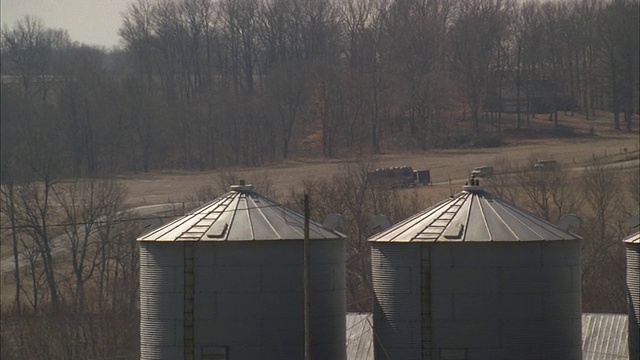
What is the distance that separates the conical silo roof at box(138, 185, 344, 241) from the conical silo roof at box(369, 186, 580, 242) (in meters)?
2.01

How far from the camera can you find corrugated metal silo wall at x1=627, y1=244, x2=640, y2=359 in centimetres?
3512

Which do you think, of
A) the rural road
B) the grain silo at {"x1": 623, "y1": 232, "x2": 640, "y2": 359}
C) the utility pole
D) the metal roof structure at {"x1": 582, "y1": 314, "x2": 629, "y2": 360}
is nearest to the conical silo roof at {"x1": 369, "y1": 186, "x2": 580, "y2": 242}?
the grain silo at {"x1": 623, "y1": 232, "x2": 640, "y2": 359}

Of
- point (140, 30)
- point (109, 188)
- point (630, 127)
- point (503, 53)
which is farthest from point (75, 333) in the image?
point (140, 30)

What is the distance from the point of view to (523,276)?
33312 mm

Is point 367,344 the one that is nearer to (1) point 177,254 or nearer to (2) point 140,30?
(1) point 177,254

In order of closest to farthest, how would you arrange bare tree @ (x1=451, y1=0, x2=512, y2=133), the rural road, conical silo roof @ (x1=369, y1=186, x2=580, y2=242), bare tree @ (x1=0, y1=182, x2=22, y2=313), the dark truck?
conical silo roof @ (x1=369, y1=186, x2=580, y2=242) < bare tree @ (x1=0, y1=182, x2=22, y2=313) < the rural road < the dark truck < bare tree @ (x1=451, y1=0, x2=512, y2=133)

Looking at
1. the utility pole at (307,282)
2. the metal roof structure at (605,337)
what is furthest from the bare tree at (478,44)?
the utility pole at (307,282)

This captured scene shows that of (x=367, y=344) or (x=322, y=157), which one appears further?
(x=322, y=157)

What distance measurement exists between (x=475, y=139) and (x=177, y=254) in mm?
82601

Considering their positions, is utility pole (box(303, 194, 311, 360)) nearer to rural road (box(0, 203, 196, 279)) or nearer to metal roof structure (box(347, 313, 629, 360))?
metal roof structure (box(347, 313, 629, 360))

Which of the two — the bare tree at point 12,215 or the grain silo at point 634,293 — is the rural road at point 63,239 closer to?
the bare tree at point 12,215

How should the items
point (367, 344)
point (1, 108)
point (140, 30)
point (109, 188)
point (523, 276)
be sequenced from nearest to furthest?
1. point (523, 276)
2. point (367, 344)
3. point (109, 188)
4. point (1, 108)
5. point (140, 30)

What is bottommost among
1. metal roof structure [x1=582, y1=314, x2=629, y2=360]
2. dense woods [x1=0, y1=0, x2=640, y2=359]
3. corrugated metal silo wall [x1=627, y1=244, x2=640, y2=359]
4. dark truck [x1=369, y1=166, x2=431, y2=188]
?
metal roof structure [x1=582, y1=314, x2=629, y2=360]

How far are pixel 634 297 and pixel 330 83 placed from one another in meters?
89.5
